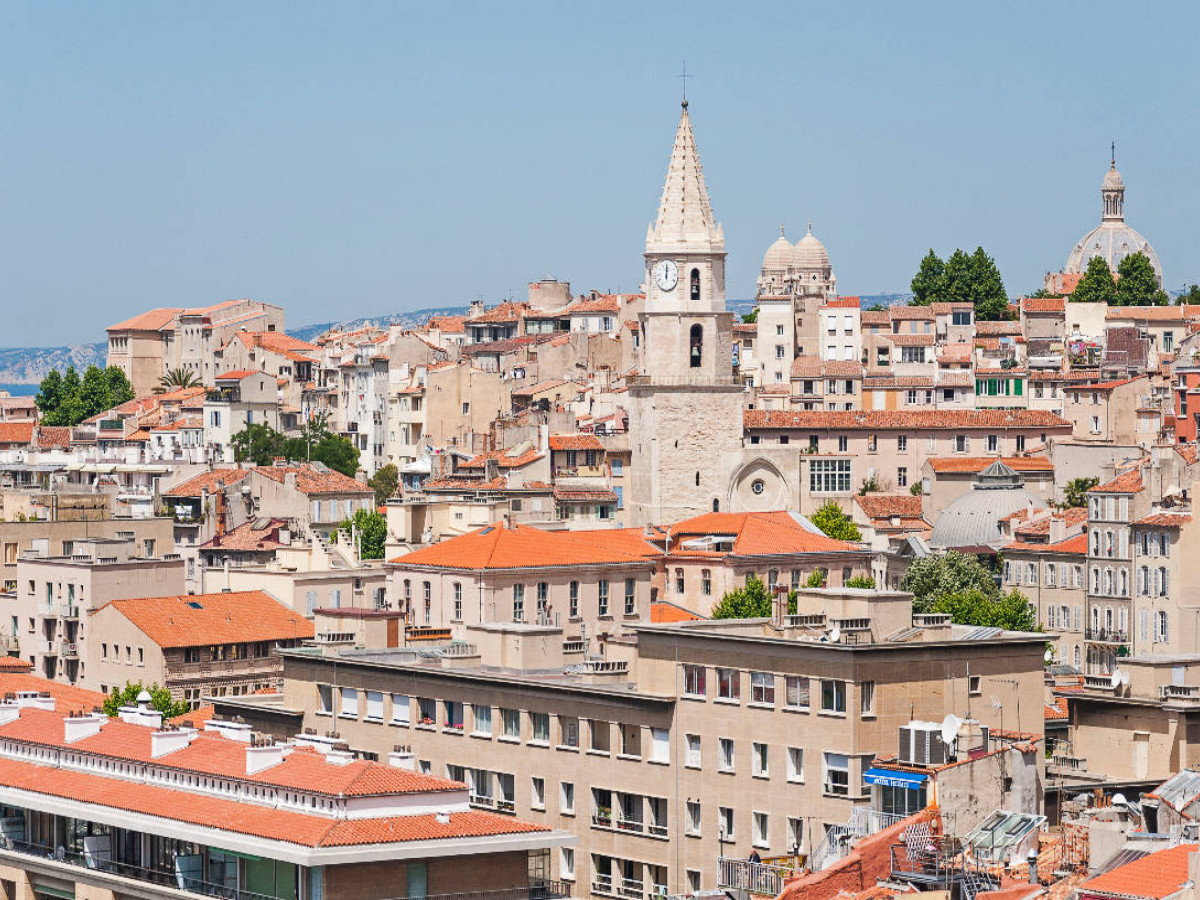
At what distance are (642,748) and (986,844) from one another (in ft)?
44.1

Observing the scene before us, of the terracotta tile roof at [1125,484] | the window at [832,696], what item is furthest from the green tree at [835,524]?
the window at [832,696]

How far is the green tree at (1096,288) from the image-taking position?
181375mm

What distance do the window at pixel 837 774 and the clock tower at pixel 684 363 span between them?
58687 mm

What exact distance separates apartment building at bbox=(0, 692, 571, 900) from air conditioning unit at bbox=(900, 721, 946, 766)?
588cm

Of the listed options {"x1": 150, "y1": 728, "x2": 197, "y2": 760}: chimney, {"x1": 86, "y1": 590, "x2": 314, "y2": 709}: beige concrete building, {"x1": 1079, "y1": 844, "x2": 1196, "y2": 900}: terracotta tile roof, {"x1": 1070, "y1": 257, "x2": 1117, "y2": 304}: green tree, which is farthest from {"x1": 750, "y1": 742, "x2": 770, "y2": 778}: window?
{"x1": 1070, "y1": 257, "x2": 1117, "y2": 304}: green tree

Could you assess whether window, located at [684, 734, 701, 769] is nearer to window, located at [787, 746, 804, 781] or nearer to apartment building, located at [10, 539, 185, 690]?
window, located at [787, 746, 804, 781]

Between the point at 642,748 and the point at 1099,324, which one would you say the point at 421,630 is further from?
the point at 1099,324

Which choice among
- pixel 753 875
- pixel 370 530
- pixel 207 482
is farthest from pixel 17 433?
pixel 753 875

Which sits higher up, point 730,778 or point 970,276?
point 970,276

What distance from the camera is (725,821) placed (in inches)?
2287

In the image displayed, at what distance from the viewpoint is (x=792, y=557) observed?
327 feet

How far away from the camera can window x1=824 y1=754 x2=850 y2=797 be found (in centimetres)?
5550

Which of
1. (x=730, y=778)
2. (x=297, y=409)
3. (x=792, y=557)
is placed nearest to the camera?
(x=730, y=778)

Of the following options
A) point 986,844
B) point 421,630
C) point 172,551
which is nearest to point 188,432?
point 172,551
